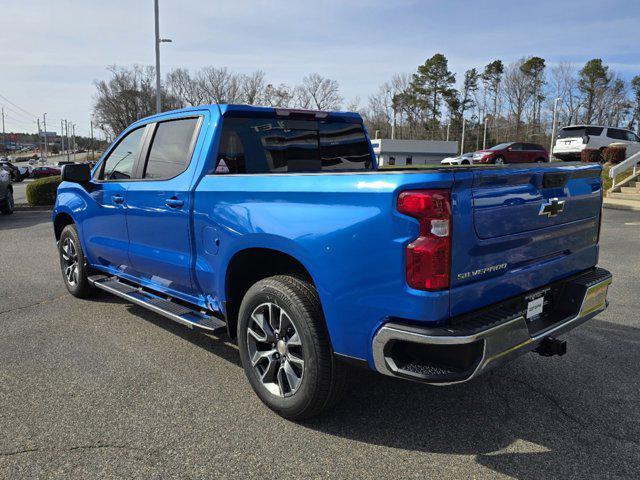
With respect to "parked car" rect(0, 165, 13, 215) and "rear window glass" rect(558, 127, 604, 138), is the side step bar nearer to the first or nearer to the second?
"parked car" rect(0, 165, 13, 215)

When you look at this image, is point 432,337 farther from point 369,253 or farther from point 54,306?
point 54,306

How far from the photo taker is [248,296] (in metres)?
3.23

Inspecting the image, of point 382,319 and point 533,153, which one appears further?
point 533,153

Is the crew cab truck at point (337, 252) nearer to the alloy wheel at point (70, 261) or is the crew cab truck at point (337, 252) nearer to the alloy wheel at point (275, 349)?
the alloy wheel at point (275, 349)

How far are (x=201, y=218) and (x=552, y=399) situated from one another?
8.77 feet

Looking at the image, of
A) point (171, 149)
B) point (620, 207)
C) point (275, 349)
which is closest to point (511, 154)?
point (620, 207)

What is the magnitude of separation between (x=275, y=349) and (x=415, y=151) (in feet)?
202

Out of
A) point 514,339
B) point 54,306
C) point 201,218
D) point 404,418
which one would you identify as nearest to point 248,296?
point 201,218

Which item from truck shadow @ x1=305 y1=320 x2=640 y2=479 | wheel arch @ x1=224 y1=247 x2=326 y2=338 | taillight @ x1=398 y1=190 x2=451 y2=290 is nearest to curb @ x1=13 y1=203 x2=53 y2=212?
wheel arch @ x1=224 y1=247 x2=326 y2=338

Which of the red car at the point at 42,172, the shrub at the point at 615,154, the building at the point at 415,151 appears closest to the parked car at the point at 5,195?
the shrub at the point at 615,154

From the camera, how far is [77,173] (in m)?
4.94

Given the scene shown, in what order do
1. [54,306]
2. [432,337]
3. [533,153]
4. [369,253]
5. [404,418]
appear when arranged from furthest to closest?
[533,153], [54,306], [404,418], [369,253], [432,337]

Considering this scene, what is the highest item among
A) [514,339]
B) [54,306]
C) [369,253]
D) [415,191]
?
[415,191]

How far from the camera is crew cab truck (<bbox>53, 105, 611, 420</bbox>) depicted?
2.44 metres
